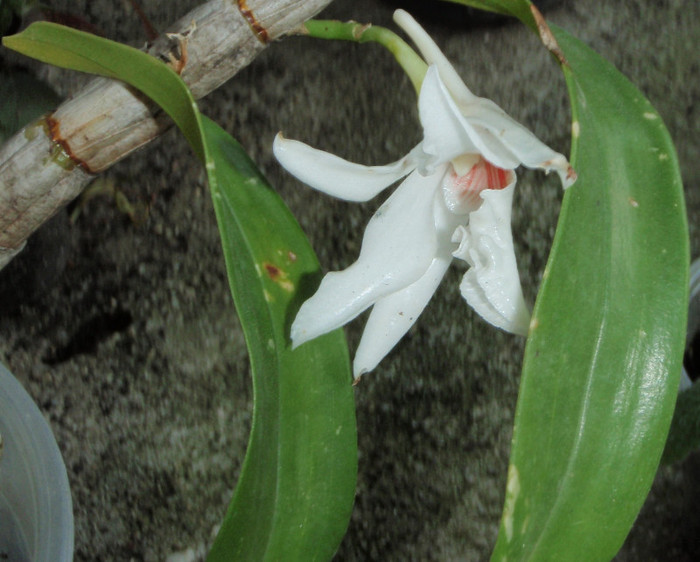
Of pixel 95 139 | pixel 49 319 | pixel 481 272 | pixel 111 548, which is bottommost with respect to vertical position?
pixel 111 548

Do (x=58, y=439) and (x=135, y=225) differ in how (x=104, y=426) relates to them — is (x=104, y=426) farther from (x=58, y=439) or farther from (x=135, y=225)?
(x=135, y=225)

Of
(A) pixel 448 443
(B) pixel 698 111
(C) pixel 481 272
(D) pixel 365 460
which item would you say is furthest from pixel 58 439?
(B) pixel 698 111

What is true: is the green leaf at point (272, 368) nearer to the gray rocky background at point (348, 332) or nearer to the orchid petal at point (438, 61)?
the orchid petal at point (438, 61)

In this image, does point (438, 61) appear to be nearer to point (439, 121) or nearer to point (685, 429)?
point (439, 121)

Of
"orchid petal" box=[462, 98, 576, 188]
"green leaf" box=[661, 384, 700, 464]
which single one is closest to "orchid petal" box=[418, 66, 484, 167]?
"orchid petal" box=[462, 98, 576, 188]

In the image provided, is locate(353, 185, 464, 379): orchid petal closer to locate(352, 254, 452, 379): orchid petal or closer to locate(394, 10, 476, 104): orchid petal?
locate(352, 254, 452, 379): orchid petal
